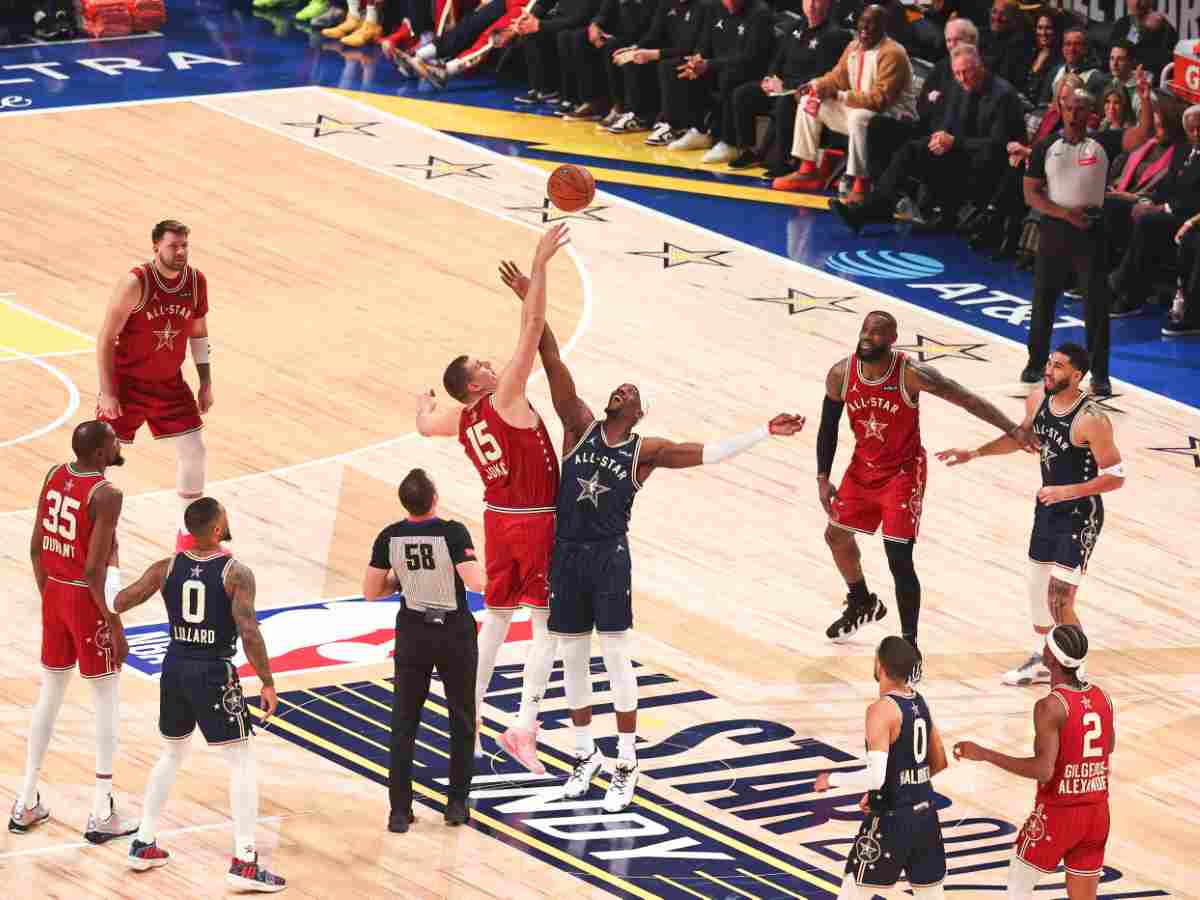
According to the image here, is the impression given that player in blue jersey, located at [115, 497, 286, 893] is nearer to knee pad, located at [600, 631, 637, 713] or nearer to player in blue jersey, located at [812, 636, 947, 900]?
knee pad, located at [600, 631, 637, 713]

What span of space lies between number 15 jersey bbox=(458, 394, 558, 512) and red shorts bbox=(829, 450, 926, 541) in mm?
2172

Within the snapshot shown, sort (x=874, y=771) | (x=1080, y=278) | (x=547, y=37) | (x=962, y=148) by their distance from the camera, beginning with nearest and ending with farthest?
(x=874, y=771), (x=1080, y=278), (x=962, y=148), (x=547, y=37)

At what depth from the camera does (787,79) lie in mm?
20812

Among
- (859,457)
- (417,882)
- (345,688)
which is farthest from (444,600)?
(859,457)

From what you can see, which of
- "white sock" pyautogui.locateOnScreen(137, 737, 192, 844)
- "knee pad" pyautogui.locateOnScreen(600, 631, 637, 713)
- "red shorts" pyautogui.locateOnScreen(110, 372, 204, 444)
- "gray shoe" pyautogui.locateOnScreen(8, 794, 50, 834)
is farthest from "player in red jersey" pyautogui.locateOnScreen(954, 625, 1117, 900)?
"red shorts" pyautogui.locateOnScreen(110, 372, 204, 444)

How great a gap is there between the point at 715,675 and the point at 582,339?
545cm

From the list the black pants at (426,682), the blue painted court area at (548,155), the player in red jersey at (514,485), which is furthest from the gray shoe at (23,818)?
the blue painted court area at (548,155)

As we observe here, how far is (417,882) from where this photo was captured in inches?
366

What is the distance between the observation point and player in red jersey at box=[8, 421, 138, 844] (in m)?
9.19

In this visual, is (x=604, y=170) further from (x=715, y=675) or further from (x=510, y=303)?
(x=715, y=675)

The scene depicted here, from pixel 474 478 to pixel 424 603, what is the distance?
15.0ft

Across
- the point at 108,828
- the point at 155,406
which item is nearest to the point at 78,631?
the point at 108,828

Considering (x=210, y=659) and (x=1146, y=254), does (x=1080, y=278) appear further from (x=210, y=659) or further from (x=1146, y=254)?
(x=210, y=659)

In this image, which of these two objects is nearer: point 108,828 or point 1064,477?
point 108,828
